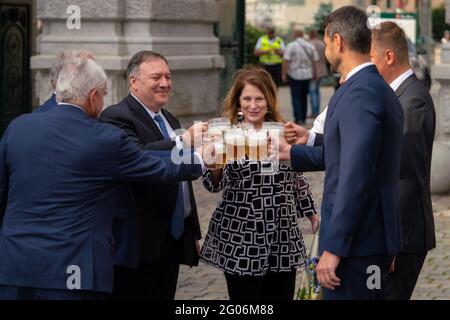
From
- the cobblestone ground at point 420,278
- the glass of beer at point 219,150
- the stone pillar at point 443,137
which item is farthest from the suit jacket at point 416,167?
the stone pillar at point 443,137

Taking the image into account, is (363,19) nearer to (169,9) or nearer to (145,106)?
(145,106)

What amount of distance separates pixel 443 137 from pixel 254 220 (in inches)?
304

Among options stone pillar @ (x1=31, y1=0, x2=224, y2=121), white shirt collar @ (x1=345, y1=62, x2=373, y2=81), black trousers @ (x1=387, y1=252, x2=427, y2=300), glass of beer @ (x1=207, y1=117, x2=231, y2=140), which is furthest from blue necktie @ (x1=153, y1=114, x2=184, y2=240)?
stone pillar @ (x1=31, y1=0, x2=224, y2=121)

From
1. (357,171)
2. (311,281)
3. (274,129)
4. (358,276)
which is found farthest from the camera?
(311,281)

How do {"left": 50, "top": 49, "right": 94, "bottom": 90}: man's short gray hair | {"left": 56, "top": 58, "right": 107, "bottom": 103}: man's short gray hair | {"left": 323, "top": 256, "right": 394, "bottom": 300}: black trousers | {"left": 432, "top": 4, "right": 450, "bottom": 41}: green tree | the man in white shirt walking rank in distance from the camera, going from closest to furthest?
{"left": 323, "top": 256, "right": 394, "bottom": 300}: black trousers, {"left": 56, "top": 58, "right": 107, "bottom": 103}: man's short gray hair, {"left": 50, "top": 49, "right": 94, "bottom": 90}: man's short gray hair, the man in white shirt walking, {"left": 432, "top": 4, "right": 450, "bottom": 41}: green tree

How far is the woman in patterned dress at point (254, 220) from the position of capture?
18.9 ft

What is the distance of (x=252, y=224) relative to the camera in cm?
575

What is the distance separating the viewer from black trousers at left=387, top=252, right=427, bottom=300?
5547 millimetres

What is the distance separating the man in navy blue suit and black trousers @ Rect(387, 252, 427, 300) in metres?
0.79

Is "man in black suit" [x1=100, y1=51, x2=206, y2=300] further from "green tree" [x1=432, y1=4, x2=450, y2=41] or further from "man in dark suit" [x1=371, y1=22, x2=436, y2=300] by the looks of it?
"green tree" [x1=432, y1=4, x2=450, y2=41]

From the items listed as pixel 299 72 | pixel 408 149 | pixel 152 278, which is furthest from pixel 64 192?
pixel 299 72

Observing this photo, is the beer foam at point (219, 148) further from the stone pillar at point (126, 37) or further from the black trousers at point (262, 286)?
the stone pillar at point (126, 37)

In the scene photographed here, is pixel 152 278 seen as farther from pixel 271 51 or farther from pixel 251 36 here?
pixel 251 36
